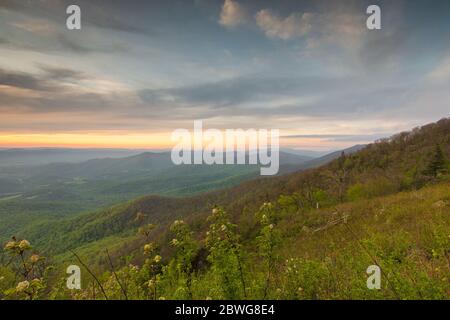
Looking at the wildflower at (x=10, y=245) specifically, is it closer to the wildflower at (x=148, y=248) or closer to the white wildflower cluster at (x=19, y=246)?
the white wildflower cluster at (x=19, y=246)

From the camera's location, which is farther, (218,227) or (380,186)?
(380,186)

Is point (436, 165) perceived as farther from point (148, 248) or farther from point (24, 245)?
point (24, 245)

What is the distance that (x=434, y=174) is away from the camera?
21.1 meters

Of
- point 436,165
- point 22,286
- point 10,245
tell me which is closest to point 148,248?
A: point 22,286

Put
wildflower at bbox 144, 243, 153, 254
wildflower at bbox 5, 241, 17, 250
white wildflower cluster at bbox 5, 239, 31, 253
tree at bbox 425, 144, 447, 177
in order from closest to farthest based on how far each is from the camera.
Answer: wildflower at bbox 5, 241, 17, 250, white wildflower cluster at bbox 5, 239, 31, 253, wildflower at bbox 144, 243, 153, 254, tree at bbox 425, 144, 447, 177

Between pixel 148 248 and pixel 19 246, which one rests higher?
pixel 19 246

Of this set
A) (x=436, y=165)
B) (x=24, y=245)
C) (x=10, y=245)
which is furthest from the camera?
(x=436, y=165)

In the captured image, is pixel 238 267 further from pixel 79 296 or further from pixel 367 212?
pixel 367 212

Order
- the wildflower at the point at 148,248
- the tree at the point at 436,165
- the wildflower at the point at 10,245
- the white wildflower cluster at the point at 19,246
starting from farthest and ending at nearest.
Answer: the tree at the point at 436,165, the wildflower at the point at 148,248, the white wildflower cluster at the point at 19,246, the wildflower at the point at 10,245

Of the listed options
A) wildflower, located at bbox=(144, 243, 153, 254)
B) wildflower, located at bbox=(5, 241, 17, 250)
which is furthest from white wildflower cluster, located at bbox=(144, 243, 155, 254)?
wildflower, located at bbox=(5, 241, 17, 250)

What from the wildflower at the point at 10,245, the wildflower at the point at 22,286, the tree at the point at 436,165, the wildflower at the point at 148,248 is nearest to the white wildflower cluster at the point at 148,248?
the wildflower at the point at 148,248

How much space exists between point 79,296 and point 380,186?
26.1 metres

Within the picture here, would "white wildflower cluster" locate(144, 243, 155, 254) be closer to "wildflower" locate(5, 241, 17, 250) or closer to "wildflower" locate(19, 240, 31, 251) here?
"wildflower" locate(19, 240, 31, 251)
